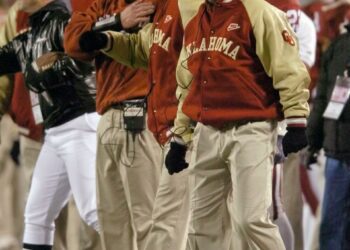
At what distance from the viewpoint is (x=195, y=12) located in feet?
17.4

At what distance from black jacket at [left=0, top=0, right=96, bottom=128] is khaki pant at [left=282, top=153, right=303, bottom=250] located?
4.37 ft

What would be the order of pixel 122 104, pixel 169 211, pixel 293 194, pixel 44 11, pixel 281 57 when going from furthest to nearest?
1. pixel 293 194
2. pixel 44 11
3. pixel 122 104
4. pixel 169 211
5. pixel 281 57

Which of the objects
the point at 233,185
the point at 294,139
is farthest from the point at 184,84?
the point at 294,139

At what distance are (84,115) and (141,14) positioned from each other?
88 centimetres

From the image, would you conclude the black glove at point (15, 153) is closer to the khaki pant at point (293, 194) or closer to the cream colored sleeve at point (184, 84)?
the khaki pant at point (293, 194)

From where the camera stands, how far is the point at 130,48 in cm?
574

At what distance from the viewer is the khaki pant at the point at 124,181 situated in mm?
5797

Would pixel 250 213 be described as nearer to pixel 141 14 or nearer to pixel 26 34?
pixel 141 14

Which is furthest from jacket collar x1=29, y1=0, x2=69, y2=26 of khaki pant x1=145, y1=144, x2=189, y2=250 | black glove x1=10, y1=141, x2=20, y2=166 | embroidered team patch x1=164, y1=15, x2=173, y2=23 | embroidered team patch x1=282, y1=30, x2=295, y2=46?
embroidered team patch x1=282, y1=30, x2=295, y2=46

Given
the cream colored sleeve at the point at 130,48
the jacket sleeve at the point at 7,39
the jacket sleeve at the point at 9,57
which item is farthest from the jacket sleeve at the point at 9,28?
the cream colored sleeve at the point at 130,48

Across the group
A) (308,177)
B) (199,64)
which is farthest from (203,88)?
(308,177)

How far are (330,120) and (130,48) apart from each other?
132cm

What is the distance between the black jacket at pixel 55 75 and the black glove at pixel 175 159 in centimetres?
114

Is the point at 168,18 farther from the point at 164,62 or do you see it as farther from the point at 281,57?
the point at 281,57
